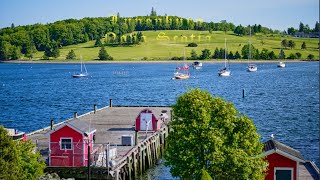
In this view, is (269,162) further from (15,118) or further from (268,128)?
(15,118)

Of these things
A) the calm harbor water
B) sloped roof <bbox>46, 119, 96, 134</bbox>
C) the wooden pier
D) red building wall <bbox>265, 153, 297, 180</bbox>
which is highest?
sloped roof <bbox>46, 119, 96, 134</bbox>

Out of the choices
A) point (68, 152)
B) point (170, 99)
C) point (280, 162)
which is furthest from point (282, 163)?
point (170, 99)

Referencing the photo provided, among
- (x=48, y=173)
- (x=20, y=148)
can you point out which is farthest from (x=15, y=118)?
(x=20, y=148)

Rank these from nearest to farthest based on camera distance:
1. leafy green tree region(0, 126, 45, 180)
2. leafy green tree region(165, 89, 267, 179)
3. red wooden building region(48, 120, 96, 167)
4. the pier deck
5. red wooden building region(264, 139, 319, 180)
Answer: leafy green tree region(0, 126, 45, 180) < leafy green tree region(165, 89, 267, 179) < red wooden building region(264, 139, 319, 180) < red wooden building region(48, 120, 96, 167) < the pier deck

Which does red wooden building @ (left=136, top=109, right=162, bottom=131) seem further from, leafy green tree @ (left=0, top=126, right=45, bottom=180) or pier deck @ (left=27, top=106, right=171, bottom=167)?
leafy green tree @ (left=0, top=126, right=45, bottom=180)

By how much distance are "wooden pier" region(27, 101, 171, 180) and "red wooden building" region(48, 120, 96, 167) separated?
0.63 metres

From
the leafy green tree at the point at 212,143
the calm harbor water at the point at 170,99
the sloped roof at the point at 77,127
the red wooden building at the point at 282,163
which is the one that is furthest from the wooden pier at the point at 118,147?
the red wooden building at the point at 282,163

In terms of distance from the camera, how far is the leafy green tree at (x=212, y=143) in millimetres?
33406

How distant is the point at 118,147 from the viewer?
49531mm

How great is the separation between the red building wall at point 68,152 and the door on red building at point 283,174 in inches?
542

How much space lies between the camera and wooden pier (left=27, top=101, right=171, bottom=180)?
42.3 metres

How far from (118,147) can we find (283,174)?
17.1m

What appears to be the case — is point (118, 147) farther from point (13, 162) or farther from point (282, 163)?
point (13, 162)

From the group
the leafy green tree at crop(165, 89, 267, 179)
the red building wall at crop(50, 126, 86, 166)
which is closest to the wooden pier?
the red building wall at crop(50, 126, 86, 166)
